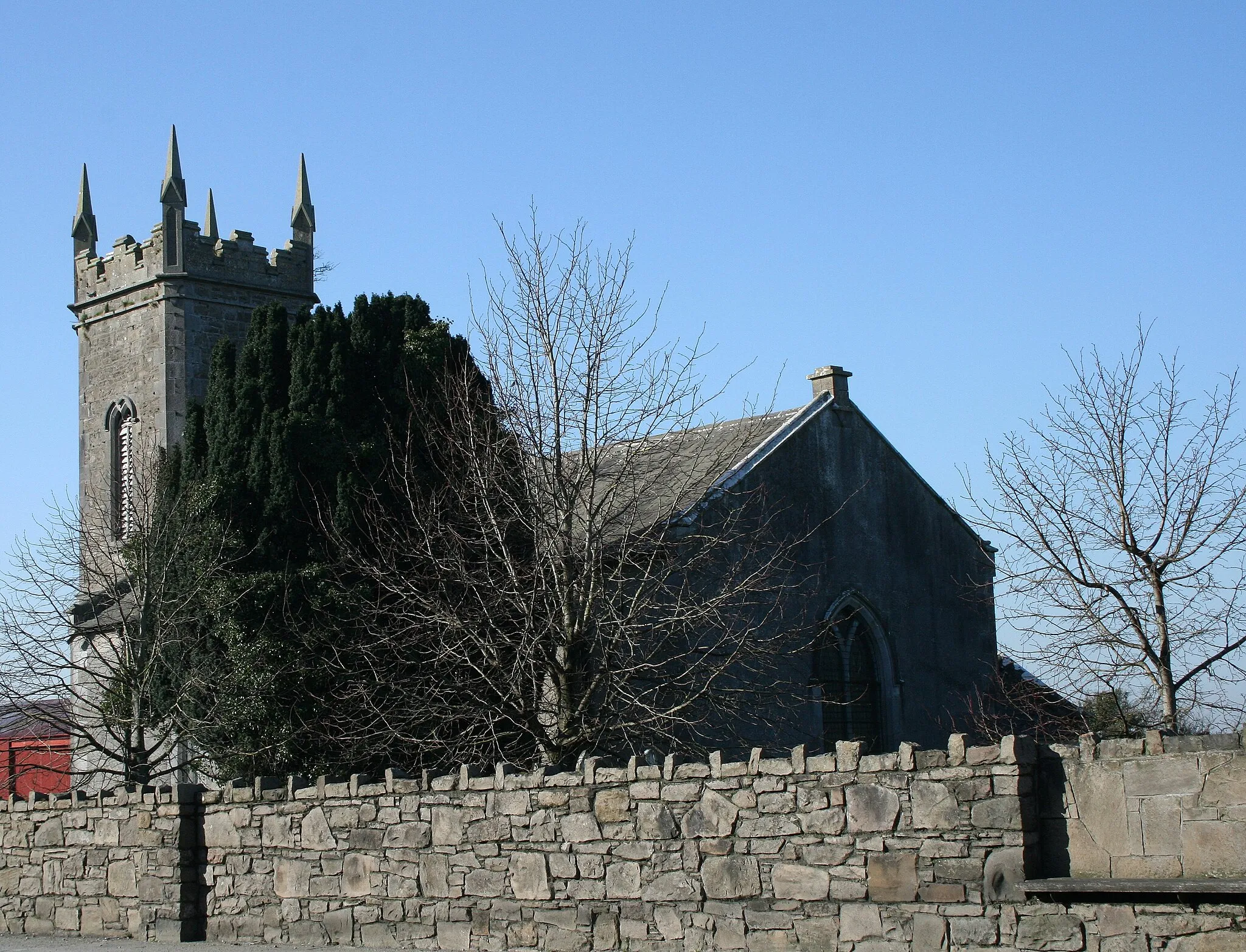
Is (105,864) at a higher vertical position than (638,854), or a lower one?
lower

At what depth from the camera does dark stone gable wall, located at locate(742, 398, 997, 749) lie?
23.4 metres

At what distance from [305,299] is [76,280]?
501cm

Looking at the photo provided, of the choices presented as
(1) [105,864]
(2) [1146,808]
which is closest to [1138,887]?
(2) [1146,808]

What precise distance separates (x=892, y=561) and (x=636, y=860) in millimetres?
14736

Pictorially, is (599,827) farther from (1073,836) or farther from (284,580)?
(284,580)

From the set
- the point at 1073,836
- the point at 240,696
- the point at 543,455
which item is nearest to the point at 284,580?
the point at 240,696

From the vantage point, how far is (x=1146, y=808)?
9.10 m

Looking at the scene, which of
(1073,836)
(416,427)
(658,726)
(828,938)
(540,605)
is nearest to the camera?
(1073,836)

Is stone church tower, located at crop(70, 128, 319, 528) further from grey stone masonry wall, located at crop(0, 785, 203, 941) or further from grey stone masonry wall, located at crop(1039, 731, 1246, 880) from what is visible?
grey stone masonry wall, located at crop(1039, 731, 1246, 880)

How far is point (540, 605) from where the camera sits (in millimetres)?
17469

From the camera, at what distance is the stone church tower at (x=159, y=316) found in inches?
1156

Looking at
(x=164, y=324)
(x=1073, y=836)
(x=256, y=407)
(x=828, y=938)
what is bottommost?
(x=828, y=938)

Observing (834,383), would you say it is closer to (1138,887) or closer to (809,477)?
(809,477)

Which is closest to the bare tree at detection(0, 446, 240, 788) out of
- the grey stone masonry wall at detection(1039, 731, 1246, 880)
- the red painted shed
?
the red painted shed
